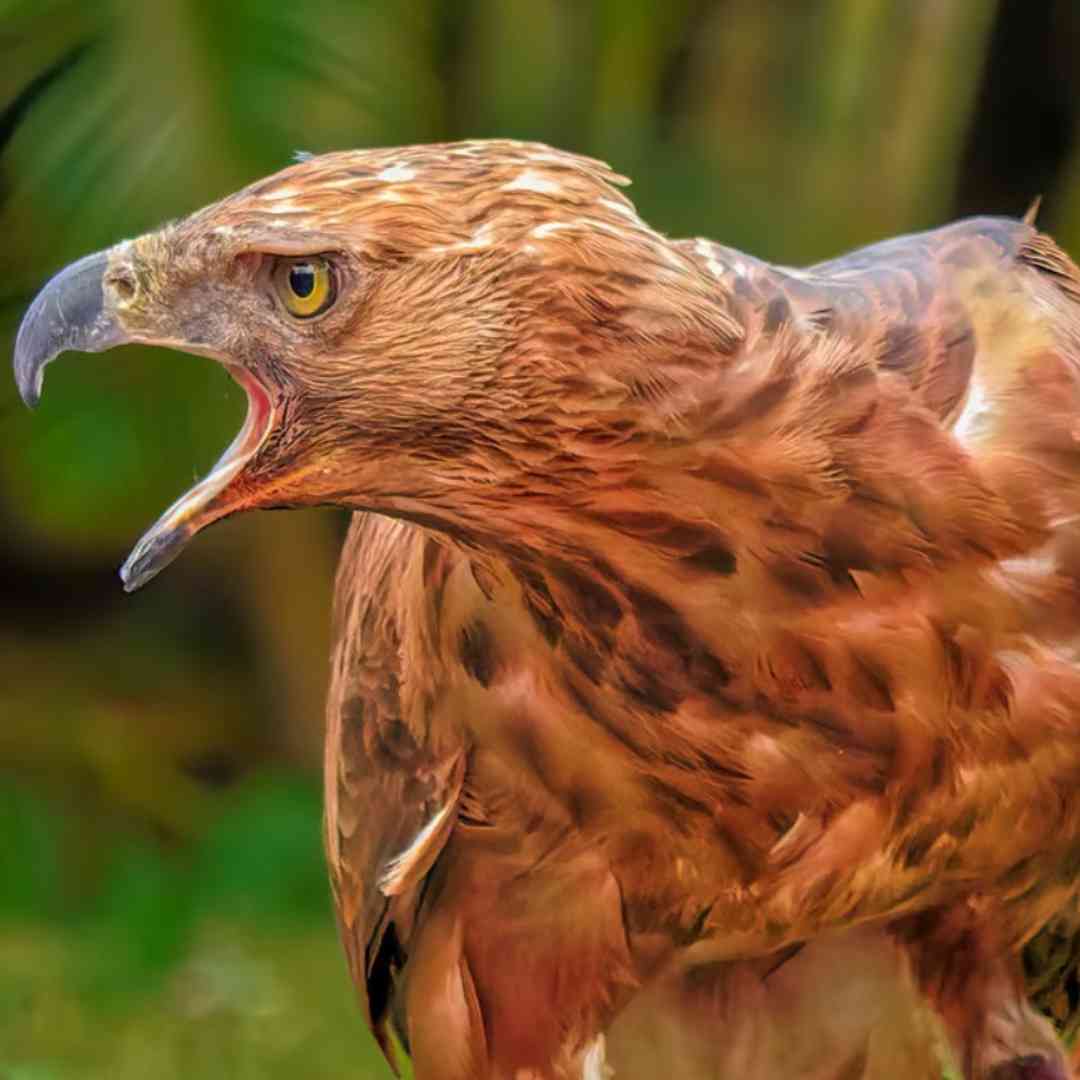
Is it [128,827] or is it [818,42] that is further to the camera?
[128,827]

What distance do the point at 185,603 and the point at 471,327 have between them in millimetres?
3644

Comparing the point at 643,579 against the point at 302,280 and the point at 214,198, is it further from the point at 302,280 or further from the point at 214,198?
the point at 214,198

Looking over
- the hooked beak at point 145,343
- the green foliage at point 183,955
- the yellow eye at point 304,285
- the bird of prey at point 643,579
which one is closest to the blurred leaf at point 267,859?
the green foliage at point 183,955

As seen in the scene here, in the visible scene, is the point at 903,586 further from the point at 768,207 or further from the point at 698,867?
the point at 768,207

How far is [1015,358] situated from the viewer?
191 cm

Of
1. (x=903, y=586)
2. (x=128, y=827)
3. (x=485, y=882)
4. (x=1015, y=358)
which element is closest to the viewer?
(x=903, y=586)

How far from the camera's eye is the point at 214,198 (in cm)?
372

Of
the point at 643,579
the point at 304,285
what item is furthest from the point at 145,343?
the point at 643,579

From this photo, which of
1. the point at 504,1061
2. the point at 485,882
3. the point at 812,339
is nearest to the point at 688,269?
the point at 812,339

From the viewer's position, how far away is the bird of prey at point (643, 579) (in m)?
1.54

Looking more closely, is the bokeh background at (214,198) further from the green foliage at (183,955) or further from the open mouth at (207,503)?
the open mouth at (207,503)

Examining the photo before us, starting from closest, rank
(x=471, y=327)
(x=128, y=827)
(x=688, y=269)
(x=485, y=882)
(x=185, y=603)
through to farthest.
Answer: (x=471, y=327) → (x=688, y=269) → (x=485, y=882) → (x=128, y=827) → (x=185, y=603)

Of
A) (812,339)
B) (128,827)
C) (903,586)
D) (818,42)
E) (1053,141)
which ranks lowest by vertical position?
(128,827)

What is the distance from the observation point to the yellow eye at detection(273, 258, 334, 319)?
1515mm
